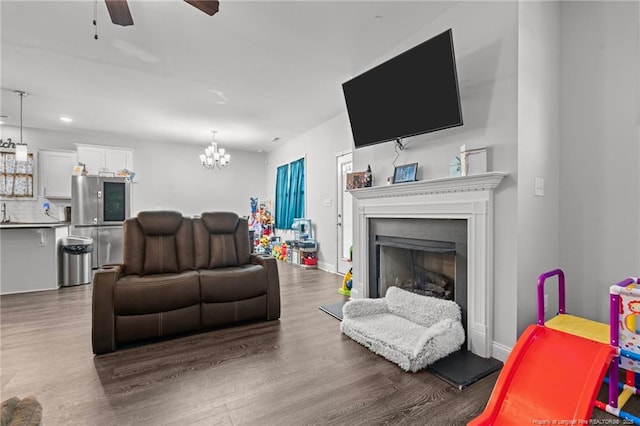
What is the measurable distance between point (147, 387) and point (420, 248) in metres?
2.27

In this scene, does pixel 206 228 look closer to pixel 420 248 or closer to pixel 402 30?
pixel 420 248

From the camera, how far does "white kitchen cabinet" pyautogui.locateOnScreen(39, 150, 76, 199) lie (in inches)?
229

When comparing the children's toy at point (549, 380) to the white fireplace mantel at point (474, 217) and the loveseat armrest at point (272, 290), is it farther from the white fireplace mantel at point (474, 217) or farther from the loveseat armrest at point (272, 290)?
the loveseat armrest at point (272, 290)

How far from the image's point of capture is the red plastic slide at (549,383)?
1.33m

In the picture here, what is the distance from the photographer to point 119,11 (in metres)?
1.89

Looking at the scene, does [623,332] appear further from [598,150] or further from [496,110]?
[496,110]

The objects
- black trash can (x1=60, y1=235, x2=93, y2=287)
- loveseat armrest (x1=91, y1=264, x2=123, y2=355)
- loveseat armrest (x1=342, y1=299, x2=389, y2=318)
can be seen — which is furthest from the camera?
black trash can (x1=60, y1=235, x2=93, y2=287)

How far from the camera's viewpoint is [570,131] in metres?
2.40

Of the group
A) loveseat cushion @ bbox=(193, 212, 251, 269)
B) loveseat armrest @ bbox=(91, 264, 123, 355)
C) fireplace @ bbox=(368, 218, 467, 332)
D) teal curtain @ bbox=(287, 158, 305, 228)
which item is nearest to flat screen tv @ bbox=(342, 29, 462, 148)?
fireplace @ bbox=(368, 218, 467, 332)

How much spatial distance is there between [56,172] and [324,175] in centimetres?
524

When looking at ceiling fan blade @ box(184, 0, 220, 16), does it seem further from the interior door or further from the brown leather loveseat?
the interior door

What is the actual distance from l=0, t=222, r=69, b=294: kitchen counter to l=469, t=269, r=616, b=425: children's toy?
5.48m

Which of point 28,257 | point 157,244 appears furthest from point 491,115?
point 28,257

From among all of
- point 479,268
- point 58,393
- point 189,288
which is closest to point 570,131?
point 479,268
